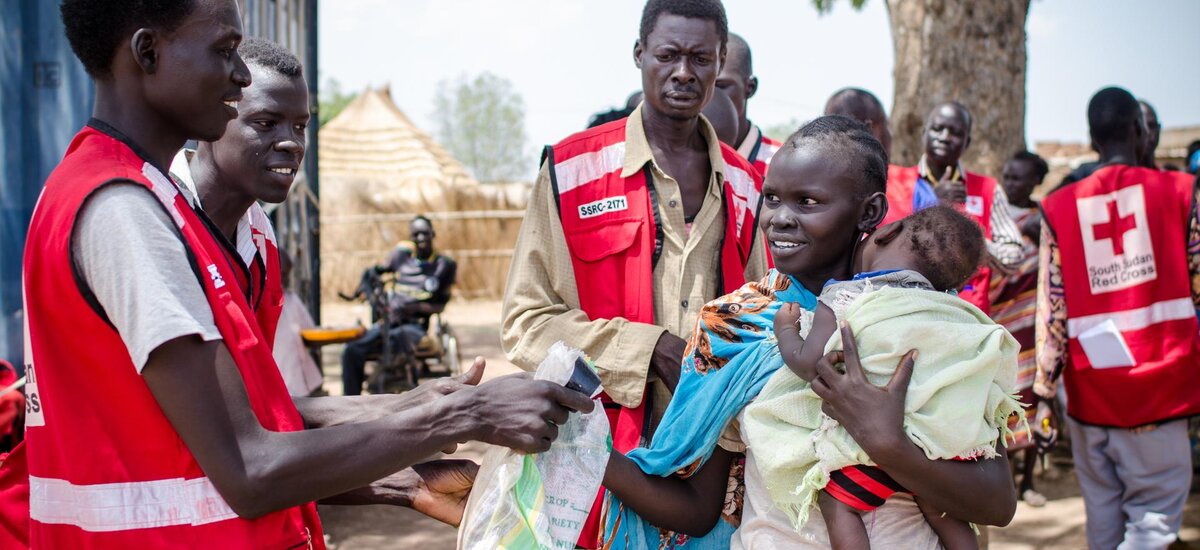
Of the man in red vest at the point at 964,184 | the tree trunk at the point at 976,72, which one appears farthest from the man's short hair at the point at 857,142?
the tree trunk at the point at 976,72

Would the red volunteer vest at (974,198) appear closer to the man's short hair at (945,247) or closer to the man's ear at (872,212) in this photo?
the man's ear at (872,212)

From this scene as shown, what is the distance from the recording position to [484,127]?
38438 mm

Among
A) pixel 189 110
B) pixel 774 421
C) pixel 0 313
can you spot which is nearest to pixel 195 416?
pixel 189 110

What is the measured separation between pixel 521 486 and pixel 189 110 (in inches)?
35.1

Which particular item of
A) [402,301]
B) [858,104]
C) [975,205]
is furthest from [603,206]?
[402,301]

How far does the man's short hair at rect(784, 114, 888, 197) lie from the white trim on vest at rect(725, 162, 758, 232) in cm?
84

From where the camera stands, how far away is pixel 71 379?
58.4 inches

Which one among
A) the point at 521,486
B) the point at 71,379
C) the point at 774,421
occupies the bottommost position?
the point at 521,486

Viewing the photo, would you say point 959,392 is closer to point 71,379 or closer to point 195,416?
point 195,416

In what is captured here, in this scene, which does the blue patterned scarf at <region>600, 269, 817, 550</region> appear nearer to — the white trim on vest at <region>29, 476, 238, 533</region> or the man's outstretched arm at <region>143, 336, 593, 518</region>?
the man's outstretched arm at <region>143, 336, 593, 518</region>

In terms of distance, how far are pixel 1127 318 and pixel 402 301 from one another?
22.1ft

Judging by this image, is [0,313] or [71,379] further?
[0,313]

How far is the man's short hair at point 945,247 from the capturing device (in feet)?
6.38

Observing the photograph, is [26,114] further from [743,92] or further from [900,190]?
[900,190]
